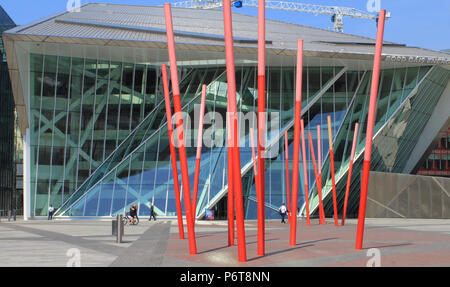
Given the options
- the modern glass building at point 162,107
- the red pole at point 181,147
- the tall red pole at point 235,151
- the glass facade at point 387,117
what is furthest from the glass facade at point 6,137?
the tall red pole at point 235,151

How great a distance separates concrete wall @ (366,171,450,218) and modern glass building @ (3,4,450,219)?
6.75 ft

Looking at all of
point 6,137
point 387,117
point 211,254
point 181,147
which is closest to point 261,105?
point 181,147

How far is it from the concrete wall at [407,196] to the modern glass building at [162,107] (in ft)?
6.75

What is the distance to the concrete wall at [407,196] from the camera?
37.8 meters

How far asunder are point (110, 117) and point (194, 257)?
27.1 meters

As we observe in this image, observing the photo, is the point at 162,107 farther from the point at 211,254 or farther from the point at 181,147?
the point at 211,254

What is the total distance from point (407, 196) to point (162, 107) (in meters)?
17.3

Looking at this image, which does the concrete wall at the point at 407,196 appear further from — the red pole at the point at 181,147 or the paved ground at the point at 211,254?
the red pole at the point at 181,147

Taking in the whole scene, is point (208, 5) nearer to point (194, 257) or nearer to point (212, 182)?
point (212, 182)

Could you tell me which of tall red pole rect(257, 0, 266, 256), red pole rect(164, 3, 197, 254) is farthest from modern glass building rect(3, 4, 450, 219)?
tall red pole rect(257, 0, 266, 256)

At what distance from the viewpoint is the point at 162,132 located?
124ft

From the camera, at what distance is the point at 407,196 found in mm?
38188

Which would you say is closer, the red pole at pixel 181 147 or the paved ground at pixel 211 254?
the paved ground at pixel 211 254
